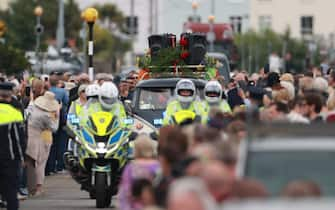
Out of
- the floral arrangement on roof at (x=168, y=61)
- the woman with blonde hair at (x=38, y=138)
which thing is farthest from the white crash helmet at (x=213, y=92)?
the floral arrangement on roof at (x=168, y=61)

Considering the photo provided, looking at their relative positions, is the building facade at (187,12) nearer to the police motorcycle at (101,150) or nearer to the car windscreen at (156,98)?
the car windscreen at (156,98)

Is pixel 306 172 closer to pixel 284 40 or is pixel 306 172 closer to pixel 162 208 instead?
pixel 162 208

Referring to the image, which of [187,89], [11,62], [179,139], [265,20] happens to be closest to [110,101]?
[187,89]

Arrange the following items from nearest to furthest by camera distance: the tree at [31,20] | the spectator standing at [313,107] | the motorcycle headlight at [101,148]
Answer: the spectator standing at [313,107] → the motorcycle headlight at [101,148] → the tree at [31,20]

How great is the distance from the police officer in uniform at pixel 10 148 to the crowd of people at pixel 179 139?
0.04 ft

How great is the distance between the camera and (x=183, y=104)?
792 inches

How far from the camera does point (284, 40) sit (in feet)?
301

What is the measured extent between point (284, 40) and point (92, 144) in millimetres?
72516

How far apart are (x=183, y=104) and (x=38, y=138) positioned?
141 inches

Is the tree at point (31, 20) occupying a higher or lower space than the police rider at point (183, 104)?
higher

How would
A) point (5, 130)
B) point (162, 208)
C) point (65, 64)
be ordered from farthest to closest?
point (65, 64)
point (5, 130)
point (162, 208)

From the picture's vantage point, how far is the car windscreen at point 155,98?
25047 mm

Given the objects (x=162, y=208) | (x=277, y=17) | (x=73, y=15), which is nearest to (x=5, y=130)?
(x=162, y=208)

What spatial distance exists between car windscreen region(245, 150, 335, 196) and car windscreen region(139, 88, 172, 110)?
14544mm
